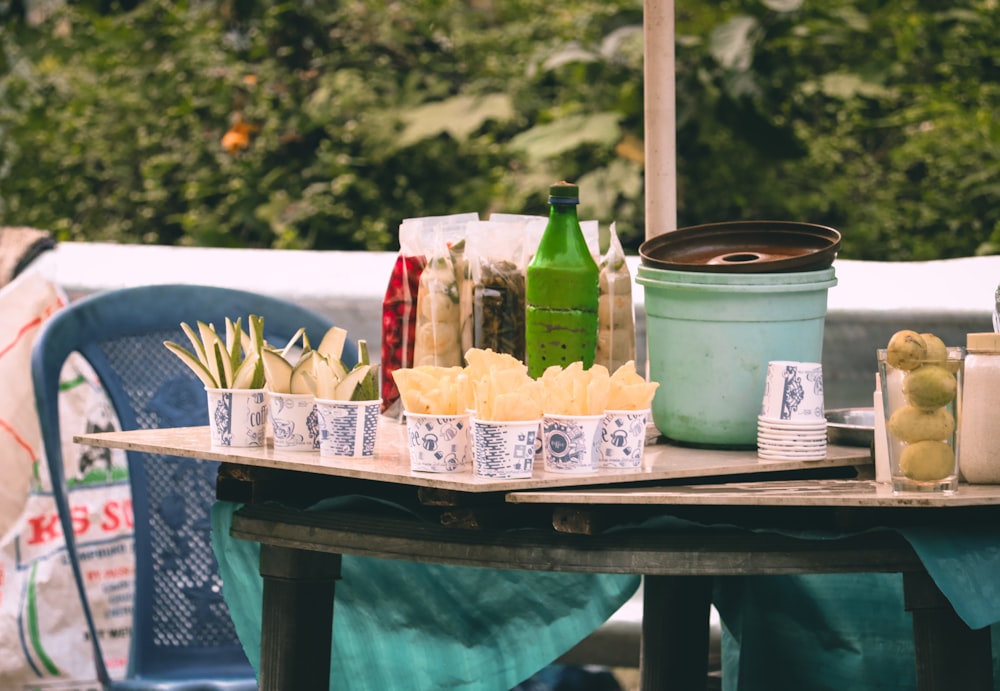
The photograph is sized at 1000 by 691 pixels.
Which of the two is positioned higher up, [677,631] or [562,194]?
[562,194]

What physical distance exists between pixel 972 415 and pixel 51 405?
1.57 metres

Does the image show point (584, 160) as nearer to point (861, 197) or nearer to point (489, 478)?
point (861, 197)

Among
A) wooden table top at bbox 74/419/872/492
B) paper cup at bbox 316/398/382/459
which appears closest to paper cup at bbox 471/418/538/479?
wooden table top at bbox 74/419/872/492

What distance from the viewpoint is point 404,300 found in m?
2.01

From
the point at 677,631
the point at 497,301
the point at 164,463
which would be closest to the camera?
the point at 497,301

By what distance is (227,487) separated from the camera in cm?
182

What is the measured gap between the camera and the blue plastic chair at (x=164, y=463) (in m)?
2.51

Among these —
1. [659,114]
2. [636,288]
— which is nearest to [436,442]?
[659,114]

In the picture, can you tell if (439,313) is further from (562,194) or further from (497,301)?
(562,194)

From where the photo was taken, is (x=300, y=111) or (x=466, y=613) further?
(x=300, y=111)

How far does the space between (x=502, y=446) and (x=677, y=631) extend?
856 mm

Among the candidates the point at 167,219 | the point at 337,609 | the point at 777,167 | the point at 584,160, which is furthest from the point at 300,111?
the point at 337,609

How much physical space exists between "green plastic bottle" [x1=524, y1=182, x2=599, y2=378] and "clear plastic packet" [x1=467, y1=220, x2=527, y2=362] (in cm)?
8

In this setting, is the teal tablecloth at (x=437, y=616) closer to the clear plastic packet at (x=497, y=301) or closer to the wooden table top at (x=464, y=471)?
the wooden table top at (x=464, y=471)
